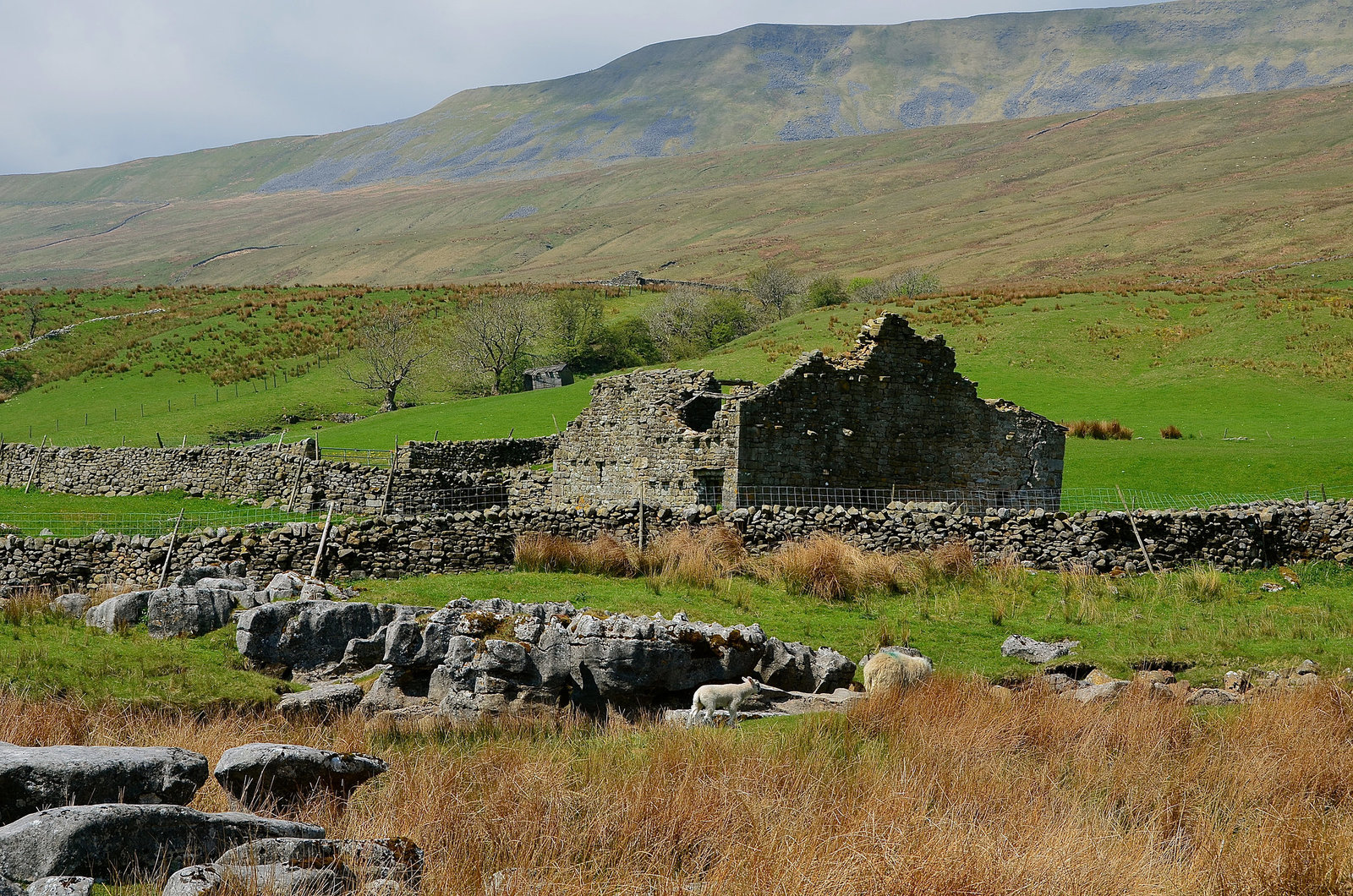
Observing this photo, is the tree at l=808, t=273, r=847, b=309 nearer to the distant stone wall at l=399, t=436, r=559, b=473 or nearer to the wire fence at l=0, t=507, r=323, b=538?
the distant stone wall at l=399, t=436, r=559, b=473

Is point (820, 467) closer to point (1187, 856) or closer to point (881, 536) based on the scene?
point (881, 536)

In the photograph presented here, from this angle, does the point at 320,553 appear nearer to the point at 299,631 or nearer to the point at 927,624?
the point at 299,631

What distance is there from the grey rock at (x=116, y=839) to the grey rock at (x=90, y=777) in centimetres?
55

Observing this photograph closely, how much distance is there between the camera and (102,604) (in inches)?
523

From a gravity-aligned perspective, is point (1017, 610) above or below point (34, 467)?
below

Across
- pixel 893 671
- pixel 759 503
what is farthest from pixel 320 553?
pixel 893 671

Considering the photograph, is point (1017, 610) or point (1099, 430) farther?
point (1099, 430)

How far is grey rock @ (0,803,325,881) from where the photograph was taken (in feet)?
17.0

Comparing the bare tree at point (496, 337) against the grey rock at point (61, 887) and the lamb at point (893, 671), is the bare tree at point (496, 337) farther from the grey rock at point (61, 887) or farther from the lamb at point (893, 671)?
the grey rock at point (61, 887)

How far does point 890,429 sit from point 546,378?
125 ft

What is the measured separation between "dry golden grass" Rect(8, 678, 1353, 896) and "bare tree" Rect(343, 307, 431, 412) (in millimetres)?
49147

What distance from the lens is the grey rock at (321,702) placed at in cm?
1003

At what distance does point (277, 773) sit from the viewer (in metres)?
6.95

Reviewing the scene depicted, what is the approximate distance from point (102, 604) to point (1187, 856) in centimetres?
1298
